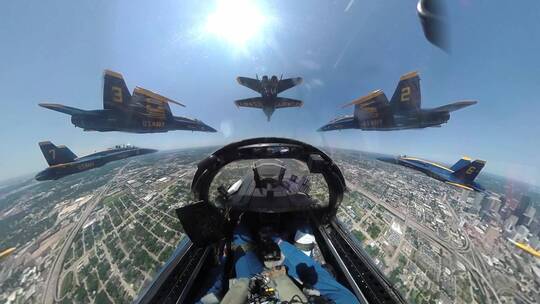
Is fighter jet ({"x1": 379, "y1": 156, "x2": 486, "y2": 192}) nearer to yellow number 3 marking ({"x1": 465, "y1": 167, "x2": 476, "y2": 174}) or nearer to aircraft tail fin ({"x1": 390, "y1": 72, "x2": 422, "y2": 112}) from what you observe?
yellow number 3 marking ({"x1": 465, "y1": 167, "x2": 476, "y2": 174})

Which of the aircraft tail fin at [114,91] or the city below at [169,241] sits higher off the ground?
the aircraft tail fin at [114,91]

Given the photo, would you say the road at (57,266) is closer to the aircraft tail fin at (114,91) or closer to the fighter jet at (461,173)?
the aircraft tail fin at (114,91)

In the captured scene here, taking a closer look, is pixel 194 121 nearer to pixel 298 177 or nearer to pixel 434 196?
pixel 298 177

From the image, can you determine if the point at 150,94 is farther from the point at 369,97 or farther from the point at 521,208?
the point at 521,208

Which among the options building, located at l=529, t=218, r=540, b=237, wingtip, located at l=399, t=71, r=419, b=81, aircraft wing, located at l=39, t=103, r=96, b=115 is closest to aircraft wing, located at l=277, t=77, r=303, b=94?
wingtip, located at l=399, t=71, r=419, b=81

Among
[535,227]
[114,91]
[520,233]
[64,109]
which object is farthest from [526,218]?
[64,109]

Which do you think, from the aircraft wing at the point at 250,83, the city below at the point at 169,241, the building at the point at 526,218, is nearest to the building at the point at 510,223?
the city below at the point at 169,241
